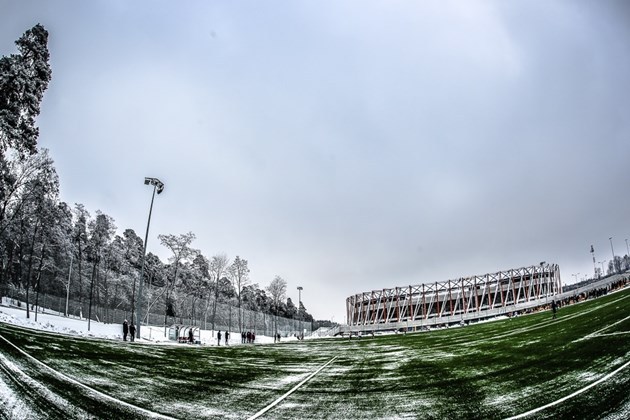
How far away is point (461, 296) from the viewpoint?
86.2m

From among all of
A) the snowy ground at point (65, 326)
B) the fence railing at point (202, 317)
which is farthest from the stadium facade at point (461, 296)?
the snowy ground at point (65, 326)

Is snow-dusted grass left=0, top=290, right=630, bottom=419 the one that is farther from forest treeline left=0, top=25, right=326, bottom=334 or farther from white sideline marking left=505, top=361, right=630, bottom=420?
forest treeline left=0, top=25, right=326, bottom=334

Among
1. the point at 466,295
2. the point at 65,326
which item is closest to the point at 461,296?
the point at 466,295

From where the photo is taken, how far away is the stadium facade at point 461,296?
8138cm

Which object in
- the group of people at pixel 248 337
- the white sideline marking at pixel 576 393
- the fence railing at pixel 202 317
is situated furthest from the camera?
the fence railing at pixel 202 317

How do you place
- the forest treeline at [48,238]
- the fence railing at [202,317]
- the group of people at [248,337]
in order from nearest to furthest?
1. the forest treeline at [48,238]
2. the group of people at [248,337]
3. the fence railing at [202,317]

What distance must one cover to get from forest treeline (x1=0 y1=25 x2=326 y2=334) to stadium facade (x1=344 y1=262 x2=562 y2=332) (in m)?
31.7

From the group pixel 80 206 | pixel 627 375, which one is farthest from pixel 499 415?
pixel 80 206

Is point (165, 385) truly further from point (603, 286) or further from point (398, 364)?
point (603, 286)

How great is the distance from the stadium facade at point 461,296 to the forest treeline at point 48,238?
104 feet

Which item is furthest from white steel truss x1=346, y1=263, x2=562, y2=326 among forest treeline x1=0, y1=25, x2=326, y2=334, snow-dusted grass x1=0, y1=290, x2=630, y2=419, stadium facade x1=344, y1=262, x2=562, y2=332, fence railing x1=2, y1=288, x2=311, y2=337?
snow-dusted grass x1=0, y1=290, x2=630, y2=419

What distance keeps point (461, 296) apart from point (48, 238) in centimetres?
8304

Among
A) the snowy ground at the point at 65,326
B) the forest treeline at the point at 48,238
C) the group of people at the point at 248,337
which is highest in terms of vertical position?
the forest treeline at the point at 48,238

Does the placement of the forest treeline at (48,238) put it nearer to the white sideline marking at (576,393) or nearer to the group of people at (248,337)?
the group of people at (248,337)
